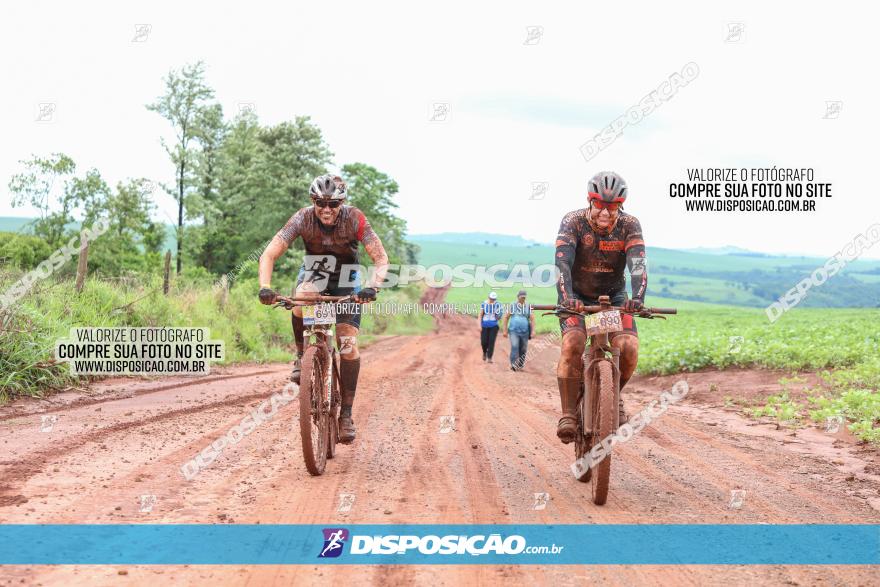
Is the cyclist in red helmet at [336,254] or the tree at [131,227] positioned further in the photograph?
the tree at [131,227]

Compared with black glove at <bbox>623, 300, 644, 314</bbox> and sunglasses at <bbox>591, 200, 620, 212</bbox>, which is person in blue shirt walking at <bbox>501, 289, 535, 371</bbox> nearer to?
sunglasses at <bbox>591, 200, 620, 212</bbox>

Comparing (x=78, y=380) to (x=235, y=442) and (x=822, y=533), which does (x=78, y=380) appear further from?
(x=822, y=533)

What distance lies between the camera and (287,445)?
8.55 meters

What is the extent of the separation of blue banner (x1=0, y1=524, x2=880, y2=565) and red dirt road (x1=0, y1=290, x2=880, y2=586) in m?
0.15

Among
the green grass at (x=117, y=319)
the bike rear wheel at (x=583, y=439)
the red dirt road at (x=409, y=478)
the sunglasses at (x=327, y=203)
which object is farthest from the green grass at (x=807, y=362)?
the green grass at (x=117, y=319)

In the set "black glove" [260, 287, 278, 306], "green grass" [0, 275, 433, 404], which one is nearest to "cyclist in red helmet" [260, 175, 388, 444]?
"black glove" [260, 287, 278, 306]

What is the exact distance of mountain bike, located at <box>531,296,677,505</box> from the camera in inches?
250

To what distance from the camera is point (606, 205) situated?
7.08 metres

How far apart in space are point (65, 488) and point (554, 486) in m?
4.14

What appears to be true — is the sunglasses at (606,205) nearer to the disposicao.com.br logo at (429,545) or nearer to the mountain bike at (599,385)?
the mountain bike at (599,385)

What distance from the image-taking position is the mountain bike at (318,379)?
22.3 ft

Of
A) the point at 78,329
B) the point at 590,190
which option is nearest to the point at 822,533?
the point at 590,190

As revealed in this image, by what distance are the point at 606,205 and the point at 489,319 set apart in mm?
14162

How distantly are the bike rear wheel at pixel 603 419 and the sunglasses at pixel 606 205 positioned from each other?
145 centimetres
